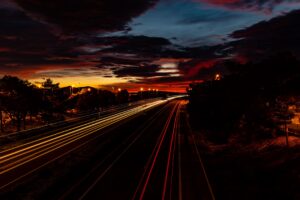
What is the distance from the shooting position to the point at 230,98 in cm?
4241

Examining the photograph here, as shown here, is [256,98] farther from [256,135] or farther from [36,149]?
[36,149]

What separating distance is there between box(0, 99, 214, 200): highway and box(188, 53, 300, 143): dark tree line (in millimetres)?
5698

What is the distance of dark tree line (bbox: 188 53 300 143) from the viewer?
3203 centimetres

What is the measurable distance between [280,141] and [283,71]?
6735 millimetres

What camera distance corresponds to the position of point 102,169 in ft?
93.5

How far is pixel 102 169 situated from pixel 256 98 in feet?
59.5

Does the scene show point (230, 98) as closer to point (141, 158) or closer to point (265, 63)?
point (265, 63)

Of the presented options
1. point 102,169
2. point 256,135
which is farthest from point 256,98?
point 102,169

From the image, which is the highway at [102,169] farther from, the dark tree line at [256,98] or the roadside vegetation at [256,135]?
the dark tree line at [256,98]

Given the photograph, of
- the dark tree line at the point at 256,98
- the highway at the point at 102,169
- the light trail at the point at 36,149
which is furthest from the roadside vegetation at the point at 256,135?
the light trail at the point at 36,149

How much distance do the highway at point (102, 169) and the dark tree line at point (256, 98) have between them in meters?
5.70

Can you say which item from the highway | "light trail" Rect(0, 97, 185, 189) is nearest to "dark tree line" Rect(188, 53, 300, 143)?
the highway

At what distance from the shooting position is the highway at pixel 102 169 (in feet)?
72.1

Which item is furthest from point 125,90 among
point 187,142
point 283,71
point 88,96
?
point 283,71
